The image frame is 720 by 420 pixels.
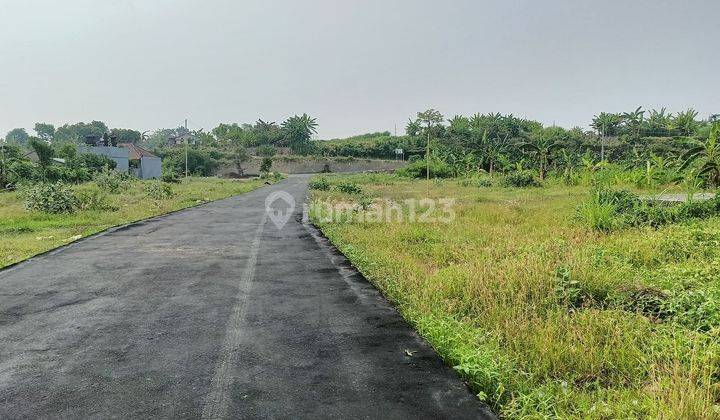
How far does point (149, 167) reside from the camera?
61125 millimetres

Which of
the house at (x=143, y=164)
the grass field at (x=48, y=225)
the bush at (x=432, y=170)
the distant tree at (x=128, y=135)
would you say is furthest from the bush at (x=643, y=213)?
the distant tree at (x=128, y=135)

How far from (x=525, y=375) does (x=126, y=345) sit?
12.7 feet

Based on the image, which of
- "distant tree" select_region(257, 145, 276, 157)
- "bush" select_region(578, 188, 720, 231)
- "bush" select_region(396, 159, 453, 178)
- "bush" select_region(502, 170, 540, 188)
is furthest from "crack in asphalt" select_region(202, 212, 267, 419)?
"distant tree" select_region(257, 145, 276, 157)

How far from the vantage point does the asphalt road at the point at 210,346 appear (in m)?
3.38

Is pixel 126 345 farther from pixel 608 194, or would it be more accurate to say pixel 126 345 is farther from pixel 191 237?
pixel 608 194

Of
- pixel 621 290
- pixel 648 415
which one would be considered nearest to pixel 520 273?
pixel 621 290

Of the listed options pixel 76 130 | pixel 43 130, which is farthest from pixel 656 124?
pixel 43 130

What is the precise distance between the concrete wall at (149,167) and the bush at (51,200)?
149 ft

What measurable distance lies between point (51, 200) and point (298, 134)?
7784 cm

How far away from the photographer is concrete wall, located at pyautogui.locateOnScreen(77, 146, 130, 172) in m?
55.0

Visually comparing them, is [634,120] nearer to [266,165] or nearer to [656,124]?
[656,124]

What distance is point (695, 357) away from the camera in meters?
3.65

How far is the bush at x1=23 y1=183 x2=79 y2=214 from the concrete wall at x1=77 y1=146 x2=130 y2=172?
134 ft

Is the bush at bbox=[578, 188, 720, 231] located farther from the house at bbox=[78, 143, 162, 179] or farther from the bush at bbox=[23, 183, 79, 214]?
the house at bbox=[78, 143, 162, 179]
